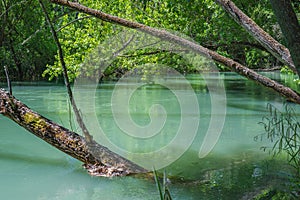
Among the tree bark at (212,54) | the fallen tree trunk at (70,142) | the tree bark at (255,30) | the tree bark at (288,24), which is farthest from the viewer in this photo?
the fallen tree trunk at (70,142)

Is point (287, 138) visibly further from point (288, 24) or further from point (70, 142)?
point (288, 24)

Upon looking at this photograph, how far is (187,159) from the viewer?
5.48 meters

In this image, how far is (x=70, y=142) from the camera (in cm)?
447

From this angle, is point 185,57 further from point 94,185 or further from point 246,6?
point 94,185

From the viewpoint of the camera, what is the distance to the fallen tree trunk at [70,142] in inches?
176

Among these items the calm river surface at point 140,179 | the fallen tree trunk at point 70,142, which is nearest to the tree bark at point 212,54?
the calm river surface at point 140,179

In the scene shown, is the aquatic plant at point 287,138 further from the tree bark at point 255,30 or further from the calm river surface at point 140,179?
the tree bark at point 255,30

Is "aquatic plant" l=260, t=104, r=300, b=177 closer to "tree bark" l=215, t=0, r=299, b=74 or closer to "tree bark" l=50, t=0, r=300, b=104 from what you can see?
"tree bark" l=50, t=0, r=300, b=104

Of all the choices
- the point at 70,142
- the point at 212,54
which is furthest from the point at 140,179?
the point at 212,54

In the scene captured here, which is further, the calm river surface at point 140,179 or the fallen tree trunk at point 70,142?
the fallen tree trunk at point 70,142

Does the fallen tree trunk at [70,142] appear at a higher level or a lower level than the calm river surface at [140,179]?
higher

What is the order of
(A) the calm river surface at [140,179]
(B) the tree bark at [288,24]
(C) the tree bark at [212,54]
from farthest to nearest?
(A) the calm river surface at [140,179]
(C) the tree bark at [212,54]
(B) the tree bark at [288,24]

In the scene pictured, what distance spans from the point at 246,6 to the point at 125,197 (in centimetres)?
812

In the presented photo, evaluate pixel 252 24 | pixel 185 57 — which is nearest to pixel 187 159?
pixel 252 24
